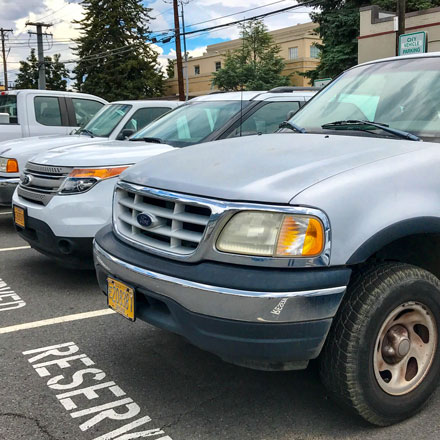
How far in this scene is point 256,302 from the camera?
234 centimetres

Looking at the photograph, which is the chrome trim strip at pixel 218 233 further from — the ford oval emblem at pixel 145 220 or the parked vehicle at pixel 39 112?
the parked vehicle at pixel 39 112

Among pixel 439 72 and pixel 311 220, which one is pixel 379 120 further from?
pixel 311 220

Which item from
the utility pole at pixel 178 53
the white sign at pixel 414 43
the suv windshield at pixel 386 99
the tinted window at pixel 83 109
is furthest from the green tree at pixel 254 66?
the suv windshield at pixel 386 99

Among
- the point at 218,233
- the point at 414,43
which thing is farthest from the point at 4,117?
the point at 414,43

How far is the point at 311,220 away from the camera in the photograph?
7.85 ft

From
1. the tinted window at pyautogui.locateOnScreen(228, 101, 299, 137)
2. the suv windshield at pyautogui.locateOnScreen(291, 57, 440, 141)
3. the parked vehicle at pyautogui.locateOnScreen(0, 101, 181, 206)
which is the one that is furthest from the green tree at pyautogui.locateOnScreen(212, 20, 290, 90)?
the suv windshield at pyautogui.locateOnScreen(291, 57, 440, 141)

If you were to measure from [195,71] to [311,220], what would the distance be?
61.1m

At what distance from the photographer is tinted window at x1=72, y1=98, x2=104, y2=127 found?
32.8ft

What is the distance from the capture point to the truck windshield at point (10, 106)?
9.59 metres

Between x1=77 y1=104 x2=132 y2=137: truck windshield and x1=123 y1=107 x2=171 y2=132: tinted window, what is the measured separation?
0.43 feet

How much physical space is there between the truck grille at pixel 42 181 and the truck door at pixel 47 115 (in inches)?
177

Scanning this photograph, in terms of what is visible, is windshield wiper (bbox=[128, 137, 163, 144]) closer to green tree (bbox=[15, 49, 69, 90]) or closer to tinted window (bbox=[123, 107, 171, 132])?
tinted window (bbox=[123, 107, 171, 132])

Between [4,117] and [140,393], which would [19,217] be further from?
[4,117]

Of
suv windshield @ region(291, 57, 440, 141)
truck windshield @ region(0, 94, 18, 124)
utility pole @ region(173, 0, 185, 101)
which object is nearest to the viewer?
suv windshield @ region(291, 57, 440, 141)
